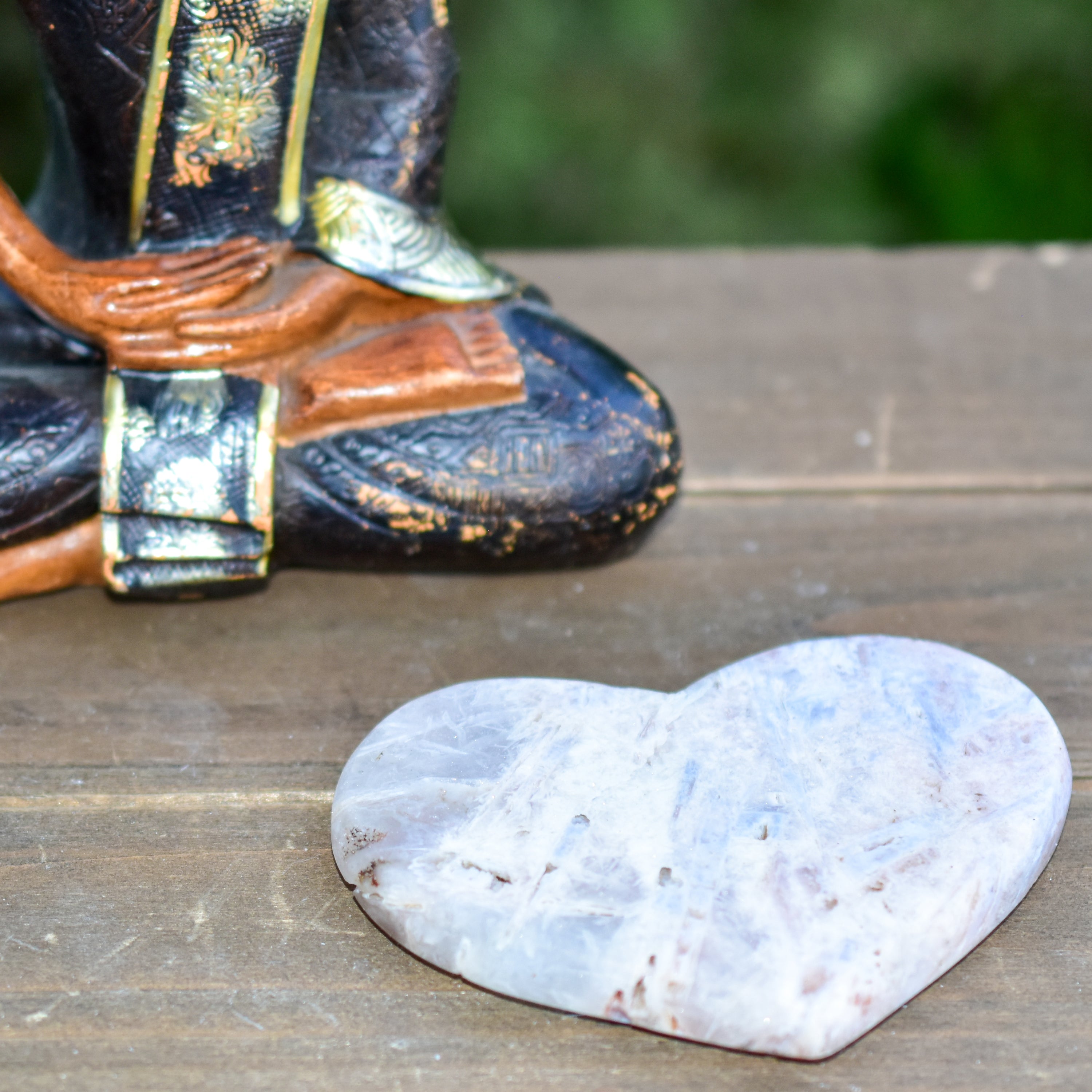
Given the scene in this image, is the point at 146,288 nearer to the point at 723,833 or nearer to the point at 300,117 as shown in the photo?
the point at 300,117

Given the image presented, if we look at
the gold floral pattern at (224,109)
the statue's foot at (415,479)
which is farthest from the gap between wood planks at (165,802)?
the gold floral pattern at (224,109)

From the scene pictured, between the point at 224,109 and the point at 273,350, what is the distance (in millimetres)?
169

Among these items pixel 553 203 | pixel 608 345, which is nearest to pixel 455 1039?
pixel 608 345

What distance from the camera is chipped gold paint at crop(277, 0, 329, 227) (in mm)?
944

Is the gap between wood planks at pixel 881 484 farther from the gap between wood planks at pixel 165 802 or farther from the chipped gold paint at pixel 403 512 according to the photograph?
the gap between wood planks at pixel 165 802

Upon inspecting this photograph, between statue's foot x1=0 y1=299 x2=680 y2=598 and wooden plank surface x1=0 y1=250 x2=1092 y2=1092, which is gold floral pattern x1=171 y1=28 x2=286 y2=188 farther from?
wooden plank surface x1=0 y1=250 x2=1092 y2=1092

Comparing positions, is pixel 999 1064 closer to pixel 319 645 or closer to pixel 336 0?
pixel 319 645

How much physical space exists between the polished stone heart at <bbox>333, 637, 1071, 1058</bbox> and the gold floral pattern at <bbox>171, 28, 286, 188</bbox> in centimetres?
42

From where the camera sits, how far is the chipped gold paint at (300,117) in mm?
944

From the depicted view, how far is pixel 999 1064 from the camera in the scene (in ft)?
2.31

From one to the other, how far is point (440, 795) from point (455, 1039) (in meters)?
0.13

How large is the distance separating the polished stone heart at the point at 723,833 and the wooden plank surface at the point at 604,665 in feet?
0.12

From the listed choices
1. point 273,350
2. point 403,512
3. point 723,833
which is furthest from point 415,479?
point 723,833

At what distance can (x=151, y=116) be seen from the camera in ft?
3.14
